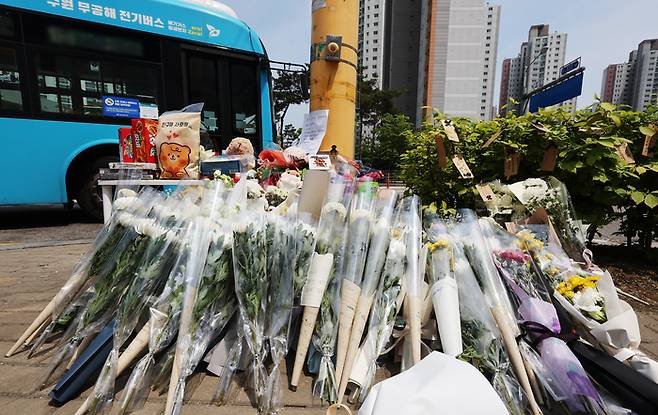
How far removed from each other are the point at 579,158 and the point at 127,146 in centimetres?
405

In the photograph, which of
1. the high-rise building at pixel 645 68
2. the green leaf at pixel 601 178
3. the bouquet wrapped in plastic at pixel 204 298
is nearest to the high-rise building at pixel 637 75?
the high-rise building at pixel 645 68

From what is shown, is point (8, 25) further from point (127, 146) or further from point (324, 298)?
point (324, 298)

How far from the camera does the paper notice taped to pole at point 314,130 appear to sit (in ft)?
12.1

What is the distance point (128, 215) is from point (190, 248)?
57 cm

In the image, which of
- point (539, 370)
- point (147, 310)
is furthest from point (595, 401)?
point (147, 310)

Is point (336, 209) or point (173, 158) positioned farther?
point (173, 158)

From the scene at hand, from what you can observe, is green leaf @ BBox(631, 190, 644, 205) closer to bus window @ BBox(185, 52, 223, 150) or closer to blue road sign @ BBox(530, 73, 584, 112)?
bus window @ BBox(185, 52, 223, 150)

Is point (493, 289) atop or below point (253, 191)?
below

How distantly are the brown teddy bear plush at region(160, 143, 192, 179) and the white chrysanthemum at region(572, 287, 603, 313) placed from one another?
9.69 ft

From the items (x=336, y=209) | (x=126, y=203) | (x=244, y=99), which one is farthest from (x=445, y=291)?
(x=244, y=99)

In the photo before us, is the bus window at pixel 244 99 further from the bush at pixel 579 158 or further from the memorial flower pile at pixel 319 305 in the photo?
the memorial flower pile at pixel 319 305

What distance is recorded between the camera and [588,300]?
1851 millimetres

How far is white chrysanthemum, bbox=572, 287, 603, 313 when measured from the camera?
1.83 metres

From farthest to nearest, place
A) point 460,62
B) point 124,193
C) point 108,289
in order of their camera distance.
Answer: point 460,62, point 124,193, point 108,289
